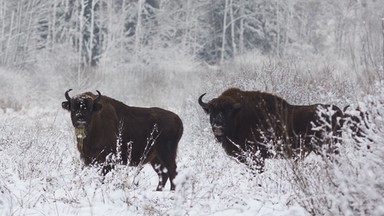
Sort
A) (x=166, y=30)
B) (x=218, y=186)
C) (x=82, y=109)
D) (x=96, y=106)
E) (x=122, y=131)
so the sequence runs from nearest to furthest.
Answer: (x=218, y=186) → (x=82, y=109) → (x=96, y=106) → (x=122, y=131) → (x=166, y=30)

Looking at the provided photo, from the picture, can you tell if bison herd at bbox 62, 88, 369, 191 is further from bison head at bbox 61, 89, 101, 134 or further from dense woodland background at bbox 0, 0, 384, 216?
dense woodland background at bbox 0, 0, 384, 216

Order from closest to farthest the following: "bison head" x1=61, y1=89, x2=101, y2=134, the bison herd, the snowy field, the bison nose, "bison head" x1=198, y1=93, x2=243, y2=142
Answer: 1. the snowy field
2. "bison head" x1=61, y1=89, x2=101, y2=134
3. the bison herd
4. the bison nose
5. "bison head" x1=198, y1=93, x2=243, y2=142

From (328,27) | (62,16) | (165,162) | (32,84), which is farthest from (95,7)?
(165,162)

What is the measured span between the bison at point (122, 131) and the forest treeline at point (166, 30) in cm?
4535

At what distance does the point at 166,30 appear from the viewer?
204 ft

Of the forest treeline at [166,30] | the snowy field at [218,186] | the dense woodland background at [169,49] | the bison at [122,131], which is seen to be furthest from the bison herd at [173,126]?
the forest treeline at [166,30]

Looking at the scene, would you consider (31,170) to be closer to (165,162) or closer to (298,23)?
(165,162)

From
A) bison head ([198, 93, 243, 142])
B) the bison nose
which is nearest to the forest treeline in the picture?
bison head ([198, 93, 243, 142])

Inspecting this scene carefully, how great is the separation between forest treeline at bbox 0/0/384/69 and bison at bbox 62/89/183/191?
4535 centimetres

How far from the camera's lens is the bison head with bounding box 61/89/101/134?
974 centimetres

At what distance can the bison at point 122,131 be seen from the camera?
9.88 m

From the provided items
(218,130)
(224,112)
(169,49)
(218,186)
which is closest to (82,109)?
(218,130)

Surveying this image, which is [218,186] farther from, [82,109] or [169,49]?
[169,49]

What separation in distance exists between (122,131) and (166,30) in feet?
172
